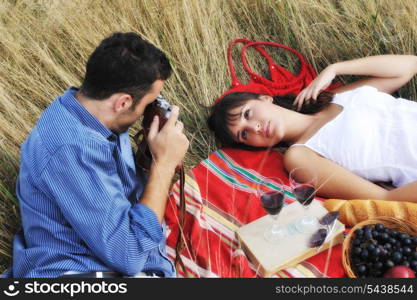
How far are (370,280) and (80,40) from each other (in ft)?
9.89

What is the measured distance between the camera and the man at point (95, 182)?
6.48ft

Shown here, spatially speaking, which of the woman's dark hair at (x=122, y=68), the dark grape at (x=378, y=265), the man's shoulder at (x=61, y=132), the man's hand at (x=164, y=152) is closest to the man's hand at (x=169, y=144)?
the man's hand at (x=164, y=152)

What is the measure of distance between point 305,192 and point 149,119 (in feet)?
3.38

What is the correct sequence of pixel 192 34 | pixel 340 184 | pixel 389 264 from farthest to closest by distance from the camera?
pixel 192 34
pixel 340 184
pixel 389 264

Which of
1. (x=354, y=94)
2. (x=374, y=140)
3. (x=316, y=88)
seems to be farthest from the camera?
(x=316, y=88)

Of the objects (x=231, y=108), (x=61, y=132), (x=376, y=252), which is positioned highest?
(x=61, y=132)

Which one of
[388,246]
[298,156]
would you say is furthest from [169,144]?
[388,246]

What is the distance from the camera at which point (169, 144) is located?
2.45 m

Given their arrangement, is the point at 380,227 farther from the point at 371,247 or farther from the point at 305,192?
the point at 305,192

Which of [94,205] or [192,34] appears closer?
[94,205]

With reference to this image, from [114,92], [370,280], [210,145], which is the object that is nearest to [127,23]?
[210,145]

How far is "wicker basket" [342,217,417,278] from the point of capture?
2.40 meters

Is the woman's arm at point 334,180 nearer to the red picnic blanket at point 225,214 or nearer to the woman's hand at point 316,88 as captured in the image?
the red picnic blanket at point 225,214

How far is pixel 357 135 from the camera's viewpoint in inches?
116
